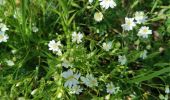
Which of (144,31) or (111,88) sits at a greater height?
(144,31)

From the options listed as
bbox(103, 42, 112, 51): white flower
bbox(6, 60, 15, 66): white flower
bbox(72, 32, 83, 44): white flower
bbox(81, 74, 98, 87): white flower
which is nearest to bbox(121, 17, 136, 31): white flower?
bbox(103, 42, 112, 51): white flower

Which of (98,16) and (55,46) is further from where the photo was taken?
(98,16)

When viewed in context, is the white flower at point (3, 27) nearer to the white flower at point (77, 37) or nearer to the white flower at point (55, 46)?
the white flower at point (55, 46)

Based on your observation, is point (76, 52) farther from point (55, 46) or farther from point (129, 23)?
point (129, 23)

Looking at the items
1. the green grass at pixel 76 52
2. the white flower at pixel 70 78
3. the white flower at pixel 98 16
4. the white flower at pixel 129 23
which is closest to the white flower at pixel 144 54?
the green grass at pixel 76 52

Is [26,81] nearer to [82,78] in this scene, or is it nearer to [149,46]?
[82,78]

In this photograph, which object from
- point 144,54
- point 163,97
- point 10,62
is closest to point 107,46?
point 144,54

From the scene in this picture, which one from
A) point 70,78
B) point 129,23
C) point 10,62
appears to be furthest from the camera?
point 129,23
